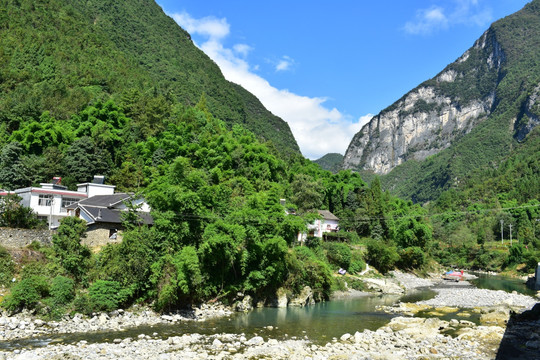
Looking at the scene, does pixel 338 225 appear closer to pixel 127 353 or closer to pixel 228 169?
pixel 228 169

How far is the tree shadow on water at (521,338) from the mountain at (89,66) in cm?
4925

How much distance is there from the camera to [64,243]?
96.5 feet

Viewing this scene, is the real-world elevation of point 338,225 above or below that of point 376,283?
above

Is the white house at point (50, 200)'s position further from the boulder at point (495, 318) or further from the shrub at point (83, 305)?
the boulder at point (495, 318)

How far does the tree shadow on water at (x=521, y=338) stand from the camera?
20.5 m

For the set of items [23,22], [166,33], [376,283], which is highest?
[166,33]

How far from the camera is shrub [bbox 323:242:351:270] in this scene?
52.8 metres

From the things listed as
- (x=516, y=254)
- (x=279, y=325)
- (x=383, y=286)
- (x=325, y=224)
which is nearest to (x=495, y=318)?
(x=279, y=325)

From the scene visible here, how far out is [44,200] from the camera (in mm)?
40281

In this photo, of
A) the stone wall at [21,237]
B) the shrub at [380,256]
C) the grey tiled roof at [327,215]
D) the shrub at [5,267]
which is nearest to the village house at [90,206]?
the stone wall at [21,237]

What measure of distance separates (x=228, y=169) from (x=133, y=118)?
1814 cm

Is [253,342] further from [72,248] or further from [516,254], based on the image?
[516,254]

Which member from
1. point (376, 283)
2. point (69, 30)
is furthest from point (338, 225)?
point (69, 30)

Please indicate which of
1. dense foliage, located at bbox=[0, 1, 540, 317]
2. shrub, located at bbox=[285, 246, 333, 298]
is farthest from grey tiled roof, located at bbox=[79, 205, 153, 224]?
shrub, located at bbox=[285, 246, 333, 298]
